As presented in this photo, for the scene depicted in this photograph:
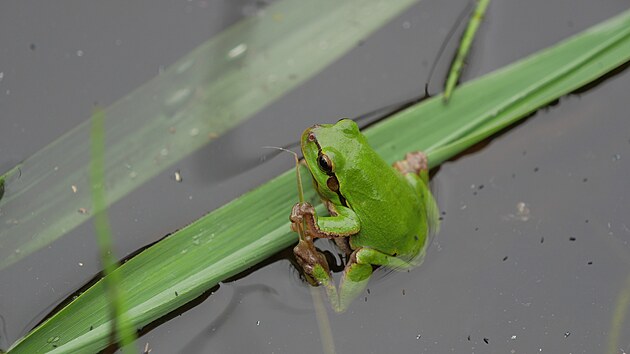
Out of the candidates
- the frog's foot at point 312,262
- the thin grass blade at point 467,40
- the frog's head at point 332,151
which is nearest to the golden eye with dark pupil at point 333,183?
the frog's head at point 332,151

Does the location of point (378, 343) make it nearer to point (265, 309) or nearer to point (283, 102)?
point (265, 309)

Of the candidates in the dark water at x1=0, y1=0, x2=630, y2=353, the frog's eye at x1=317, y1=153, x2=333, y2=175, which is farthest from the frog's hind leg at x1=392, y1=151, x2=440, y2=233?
the frog's eye at x1=317, y1=153, x2=333, y2=175

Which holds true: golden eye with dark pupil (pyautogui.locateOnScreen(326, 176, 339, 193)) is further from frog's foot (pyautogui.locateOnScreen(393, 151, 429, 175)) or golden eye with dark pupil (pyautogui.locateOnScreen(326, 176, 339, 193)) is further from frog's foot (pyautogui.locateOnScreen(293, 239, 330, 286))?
frog's foot (pyautogui.locateOnScreen(393, 151, 429, 175))

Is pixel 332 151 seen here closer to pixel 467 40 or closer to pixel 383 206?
pixel 383 206

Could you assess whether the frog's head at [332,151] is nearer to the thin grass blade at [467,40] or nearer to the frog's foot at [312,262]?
the frog's foot at [312,262]

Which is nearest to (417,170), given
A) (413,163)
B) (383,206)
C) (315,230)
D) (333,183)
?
(413,163)

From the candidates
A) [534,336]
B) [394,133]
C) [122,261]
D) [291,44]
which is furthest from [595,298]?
[122,261]
